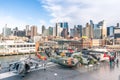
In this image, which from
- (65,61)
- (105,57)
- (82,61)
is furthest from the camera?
(105,57)

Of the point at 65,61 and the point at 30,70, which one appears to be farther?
the point at 65,61

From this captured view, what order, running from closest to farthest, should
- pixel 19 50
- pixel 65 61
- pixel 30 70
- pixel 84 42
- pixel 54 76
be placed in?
pixel 54 76 < pixel 30 70 < pixel 65 61 < pixel 19 50 < pixel 84 42

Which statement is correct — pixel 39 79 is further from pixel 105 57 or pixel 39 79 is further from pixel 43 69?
pixel 105 57

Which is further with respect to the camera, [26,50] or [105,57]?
[26,50]

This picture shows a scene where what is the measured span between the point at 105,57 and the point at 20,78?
20341mm

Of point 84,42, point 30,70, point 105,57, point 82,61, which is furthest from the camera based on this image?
point 84,42

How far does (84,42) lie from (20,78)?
2871 inches

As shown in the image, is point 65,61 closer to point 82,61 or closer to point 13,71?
point 82,61

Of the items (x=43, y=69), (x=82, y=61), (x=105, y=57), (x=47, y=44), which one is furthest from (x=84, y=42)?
(x=43, y=69)

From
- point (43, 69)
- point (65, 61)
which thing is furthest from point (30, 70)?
point (65, 61)

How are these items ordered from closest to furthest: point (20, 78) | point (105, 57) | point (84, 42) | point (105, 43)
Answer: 1. point (20, 78)
2. point (105, 57)
3. point (84, 42)
4. point (105, 43)

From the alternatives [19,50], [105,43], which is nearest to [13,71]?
[19,50]

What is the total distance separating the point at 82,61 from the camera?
28.0 metres

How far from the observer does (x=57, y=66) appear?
25688 millimetres
